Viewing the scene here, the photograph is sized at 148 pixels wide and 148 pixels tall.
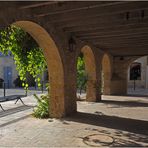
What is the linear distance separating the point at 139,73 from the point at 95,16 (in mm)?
Answer: 17861

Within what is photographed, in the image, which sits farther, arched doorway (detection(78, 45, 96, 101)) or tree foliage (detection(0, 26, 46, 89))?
arched doorway (detection(78, 45, 96, 101))

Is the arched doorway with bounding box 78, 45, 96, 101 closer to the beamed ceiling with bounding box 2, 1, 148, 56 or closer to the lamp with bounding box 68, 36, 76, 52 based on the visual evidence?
the beamed ceiling with bounding box 2, 1, 148, 56

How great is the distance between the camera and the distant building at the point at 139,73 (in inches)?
862

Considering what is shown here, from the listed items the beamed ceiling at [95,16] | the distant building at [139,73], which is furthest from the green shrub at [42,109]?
the distant building at [139,73]

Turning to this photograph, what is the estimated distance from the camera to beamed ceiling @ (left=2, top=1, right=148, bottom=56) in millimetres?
4910

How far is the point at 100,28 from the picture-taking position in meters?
6.93

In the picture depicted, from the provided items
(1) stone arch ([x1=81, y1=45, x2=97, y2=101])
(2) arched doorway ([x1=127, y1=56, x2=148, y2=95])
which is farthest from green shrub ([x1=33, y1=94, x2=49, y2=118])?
(2) arched doorway ([x1=127, y1=56, x2=148, y2=95])

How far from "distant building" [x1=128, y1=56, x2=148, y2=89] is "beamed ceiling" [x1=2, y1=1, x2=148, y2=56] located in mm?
14402

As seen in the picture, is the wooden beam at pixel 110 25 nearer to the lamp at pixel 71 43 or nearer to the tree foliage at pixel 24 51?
→ the lamp at pixel 71 43

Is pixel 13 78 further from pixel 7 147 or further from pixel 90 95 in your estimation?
pixel 7 147

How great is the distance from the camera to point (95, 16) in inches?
225

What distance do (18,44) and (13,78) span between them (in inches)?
733

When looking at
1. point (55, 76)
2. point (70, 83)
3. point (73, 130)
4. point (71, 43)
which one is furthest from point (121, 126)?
point (71, 43)

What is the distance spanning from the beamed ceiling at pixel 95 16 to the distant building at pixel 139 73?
14402 mm
